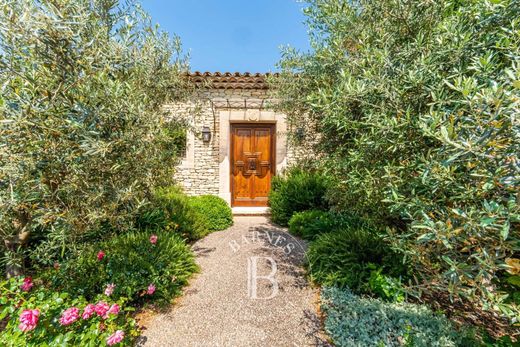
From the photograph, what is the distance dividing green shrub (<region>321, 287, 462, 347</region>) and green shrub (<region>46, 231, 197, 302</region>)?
222 centimetres

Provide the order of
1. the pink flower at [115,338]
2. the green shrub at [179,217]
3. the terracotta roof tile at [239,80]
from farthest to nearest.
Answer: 1. the terracotta roof tile at [239,80]
2. the green shrub at [179,217]
3. the pink flower at [115,338]

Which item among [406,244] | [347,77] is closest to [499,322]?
[406,244]

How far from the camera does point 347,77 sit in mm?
2350

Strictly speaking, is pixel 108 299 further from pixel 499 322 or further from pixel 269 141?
pixel 269 141

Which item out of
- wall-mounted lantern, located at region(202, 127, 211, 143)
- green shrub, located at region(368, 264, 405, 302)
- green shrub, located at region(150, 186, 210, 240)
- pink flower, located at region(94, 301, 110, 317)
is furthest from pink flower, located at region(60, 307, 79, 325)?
wall-mounted lantern, located at region(202, 127, 211, 143)

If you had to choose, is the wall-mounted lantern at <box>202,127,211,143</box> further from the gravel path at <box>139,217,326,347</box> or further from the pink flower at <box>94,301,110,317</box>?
the pink flower at <box>94,301,110,317</box>

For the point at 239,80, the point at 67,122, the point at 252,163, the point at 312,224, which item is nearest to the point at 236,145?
the point at 252,163

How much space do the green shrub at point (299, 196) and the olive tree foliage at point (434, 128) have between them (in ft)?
8.08

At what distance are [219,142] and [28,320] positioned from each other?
17.3 ft

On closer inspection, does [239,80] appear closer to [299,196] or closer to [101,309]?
[299,196]

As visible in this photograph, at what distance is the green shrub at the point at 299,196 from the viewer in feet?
18.3

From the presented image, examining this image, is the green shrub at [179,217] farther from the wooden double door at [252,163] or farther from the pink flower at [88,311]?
the pink flower at [88,311]

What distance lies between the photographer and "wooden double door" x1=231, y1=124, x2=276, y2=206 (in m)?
6.79

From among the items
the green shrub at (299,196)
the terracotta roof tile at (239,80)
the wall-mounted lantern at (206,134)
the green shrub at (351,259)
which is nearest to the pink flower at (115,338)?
the green shrub at (351,259)
